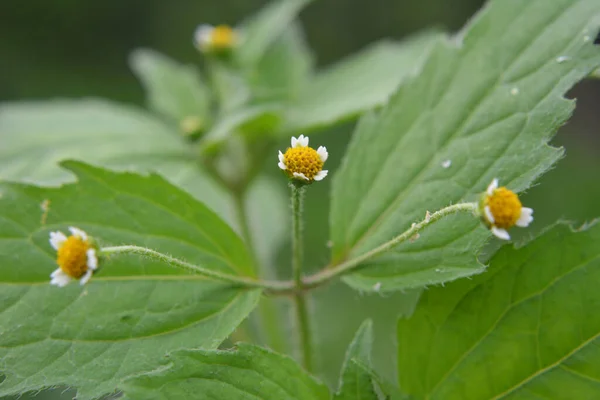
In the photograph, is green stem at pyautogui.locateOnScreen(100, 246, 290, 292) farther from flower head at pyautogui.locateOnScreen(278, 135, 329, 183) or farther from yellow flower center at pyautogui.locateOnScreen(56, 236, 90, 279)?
flower head at pyautogui.locateOnScreen(278, 135, 329, 183)

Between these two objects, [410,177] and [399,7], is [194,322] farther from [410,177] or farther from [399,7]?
[399,7]

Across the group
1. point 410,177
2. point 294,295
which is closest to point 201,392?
point 294,295

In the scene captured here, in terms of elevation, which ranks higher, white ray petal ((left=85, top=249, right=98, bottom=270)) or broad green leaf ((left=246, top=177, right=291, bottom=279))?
broad green leaf ((left=246, top=177, right=291, bottom=279))

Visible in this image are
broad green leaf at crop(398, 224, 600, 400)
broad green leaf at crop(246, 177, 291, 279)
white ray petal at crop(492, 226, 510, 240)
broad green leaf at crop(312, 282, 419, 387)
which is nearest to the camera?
white ray petal at crop(492, 226, 510, 240)

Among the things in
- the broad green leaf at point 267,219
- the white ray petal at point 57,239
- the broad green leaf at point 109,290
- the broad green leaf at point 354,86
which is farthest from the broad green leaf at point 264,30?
the white ray petal at point 57,239

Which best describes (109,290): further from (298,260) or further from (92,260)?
(298,260)

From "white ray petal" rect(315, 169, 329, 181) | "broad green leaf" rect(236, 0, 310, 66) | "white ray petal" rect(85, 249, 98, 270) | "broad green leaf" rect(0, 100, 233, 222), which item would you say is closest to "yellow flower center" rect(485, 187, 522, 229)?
"white ray petal" rect(315, 169, 329, 181)
